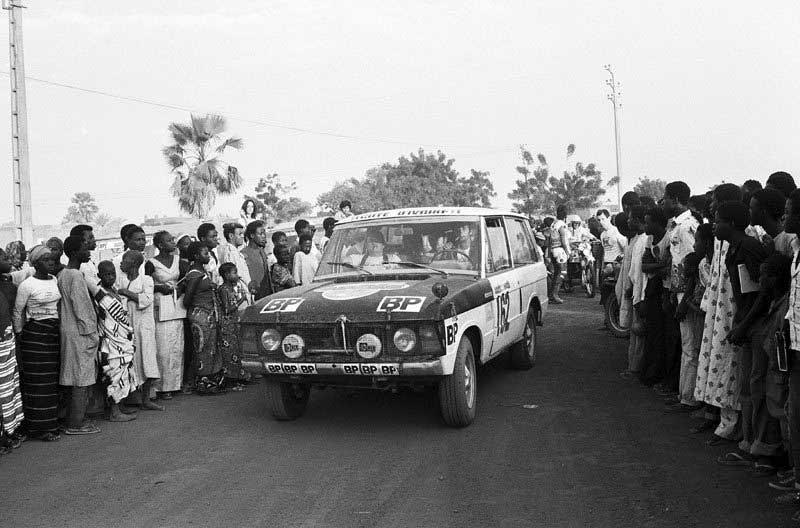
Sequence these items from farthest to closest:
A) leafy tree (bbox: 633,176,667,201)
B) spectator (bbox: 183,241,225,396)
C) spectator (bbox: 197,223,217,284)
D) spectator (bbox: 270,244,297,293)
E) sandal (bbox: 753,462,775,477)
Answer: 1. leafy tree (bbox: 633,176,667,201)
2. spectator (bbox: 270,244,297,293)
3. spectator (bbox: 197,223,217,284)
4. spectator (bbox: 183,241,225,396)
5. sandal (bbox: 753,462,775,477)

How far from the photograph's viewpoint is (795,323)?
13.8 ft

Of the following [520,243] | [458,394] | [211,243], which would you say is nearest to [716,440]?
[458,394]

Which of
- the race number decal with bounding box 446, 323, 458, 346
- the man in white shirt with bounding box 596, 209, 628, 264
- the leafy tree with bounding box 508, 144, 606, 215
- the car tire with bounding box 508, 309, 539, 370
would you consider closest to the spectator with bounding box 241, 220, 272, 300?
the car tire with bounding box 508, 309, 539, 370

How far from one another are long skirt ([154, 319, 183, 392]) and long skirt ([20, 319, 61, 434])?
56.3 inches

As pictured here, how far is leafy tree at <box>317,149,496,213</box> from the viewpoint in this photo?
51750 millimetres

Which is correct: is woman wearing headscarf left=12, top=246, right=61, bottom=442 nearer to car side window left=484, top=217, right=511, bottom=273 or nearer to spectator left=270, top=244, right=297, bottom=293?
spectator left=270, top=244, right=297, bottom=293

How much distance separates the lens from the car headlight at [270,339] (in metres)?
6.15

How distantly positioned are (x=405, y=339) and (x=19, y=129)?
430 inches

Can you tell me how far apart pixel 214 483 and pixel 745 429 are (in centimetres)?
354

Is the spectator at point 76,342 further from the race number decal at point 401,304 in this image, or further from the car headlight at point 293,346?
the race number decal at point 401,304

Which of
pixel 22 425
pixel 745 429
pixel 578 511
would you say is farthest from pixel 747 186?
pixel 22 425

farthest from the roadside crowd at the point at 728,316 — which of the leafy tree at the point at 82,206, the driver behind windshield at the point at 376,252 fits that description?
the leafy tree at the point at 82,206

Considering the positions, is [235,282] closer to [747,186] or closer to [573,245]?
[747,186]

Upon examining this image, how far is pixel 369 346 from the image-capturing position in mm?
5879
